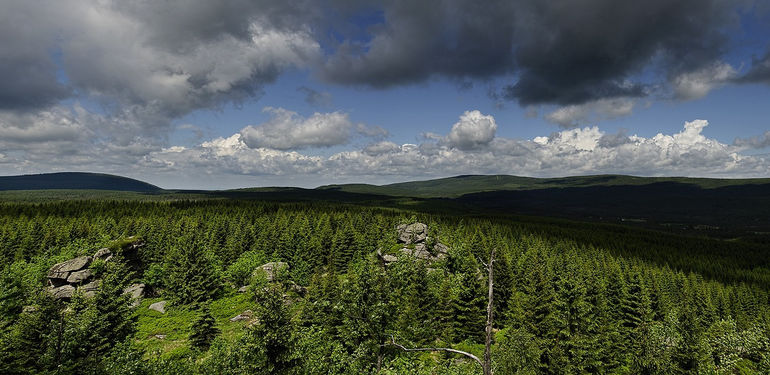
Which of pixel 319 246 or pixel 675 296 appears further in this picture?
pixel 319 246

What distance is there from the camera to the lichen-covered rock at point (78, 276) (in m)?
67.8

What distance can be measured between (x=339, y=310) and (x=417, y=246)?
65.8m

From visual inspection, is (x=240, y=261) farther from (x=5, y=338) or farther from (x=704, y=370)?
(x=704, y=370)

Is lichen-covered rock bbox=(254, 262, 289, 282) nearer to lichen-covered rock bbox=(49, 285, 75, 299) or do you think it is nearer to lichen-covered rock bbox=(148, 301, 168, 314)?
lichen-covered rock bbox=(148, 301, 168, 314)

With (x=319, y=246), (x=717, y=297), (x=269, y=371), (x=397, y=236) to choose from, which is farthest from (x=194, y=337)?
(x=717, y=297)

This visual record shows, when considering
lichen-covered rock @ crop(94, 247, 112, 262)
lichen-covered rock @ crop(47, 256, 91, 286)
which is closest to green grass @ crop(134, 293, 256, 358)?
lichen-covered rock @ crop(94, 247, 112, 262)

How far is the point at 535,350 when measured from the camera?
34.3 m

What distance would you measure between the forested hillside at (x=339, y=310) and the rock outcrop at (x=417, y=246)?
0.79 metres

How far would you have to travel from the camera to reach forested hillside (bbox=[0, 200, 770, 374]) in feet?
89.0

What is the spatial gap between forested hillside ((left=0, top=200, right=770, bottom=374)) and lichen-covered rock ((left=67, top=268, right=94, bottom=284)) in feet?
4.68

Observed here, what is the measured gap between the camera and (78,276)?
68.1 m

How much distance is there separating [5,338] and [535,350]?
4814 centimetres

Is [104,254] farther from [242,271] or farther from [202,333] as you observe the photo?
[202,333]

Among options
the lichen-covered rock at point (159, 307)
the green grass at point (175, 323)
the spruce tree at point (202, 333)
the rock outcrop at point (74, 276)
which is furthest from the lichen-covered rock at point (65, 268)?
the spruce tree at point (202, 333)
